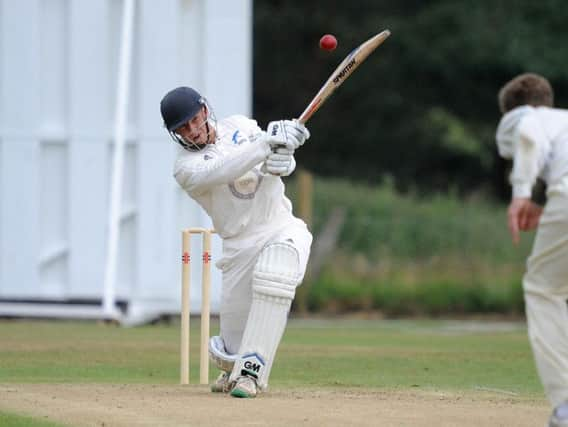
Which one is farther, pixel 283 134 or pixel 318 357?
pixel 318 357

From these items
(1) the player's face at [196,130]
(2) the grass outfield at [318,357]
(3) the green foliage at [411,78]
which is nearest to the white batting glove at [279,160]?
(1) the player's face at [196,130]

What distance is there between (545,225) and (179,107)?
2470 millimetres

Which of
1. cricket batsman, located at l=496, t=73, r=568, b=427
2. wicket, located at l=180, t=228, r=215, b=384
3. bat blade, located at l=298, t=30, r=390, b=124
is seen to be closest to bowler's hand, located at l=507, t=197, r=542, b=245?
cricket batsman, located at l=496, t=73, r=568, b=427

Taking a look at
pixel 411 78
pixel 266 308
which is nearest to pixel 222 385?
pixel 266 308

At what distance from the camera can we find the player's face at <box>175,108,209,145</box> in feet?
27.2

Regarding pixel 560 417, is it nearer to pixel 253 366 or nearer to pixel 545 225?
pixel 545 225

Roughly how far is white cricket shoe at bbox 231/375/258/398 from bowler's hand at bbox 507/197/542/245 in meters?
1.99

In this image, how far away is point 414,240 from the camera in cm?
2233

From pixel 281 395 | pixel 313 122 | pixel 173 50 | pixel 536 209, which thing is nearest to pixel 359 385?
pixel 281 395

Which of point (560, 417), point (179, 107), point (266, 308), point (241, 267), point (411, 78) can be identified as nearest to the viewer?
point (560, 417)

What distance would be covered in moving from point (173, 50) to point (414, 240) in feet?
21.4

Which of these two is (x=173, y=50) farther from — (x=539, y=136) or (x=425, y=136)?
(x=425, y=136)

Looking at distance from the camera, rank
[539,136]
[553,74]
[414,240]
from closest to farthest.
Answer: [539,136] → [414,240] → [553,74]

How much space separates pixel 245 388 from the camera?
800 cm
